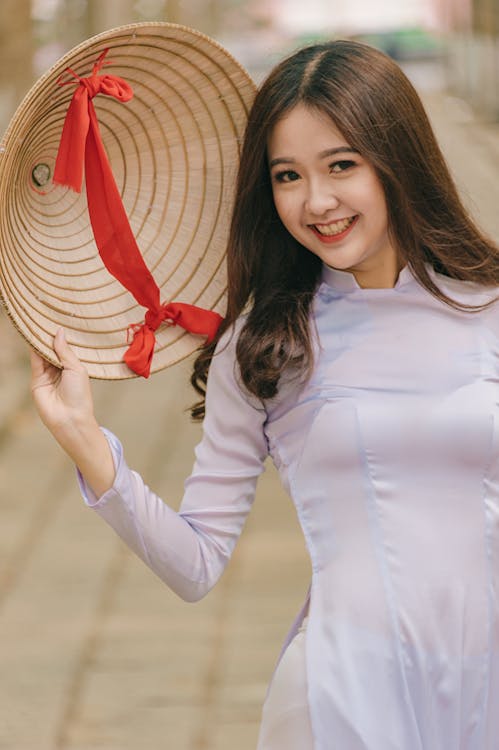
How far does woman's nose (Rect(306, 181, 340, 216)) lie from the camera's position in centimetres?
197

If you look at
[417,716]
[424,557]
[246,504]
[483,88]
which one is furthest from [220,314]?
[483,88]

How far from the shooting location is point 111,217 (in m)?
2.09

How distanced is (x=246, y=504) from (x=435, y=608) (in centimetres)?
31

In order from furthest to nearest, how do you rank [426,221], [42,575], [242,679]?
[42,575] < [242,679] < [426,221]

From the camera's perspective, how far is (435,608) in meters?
1.96

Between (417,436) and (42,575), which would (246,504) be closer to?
(417,436)

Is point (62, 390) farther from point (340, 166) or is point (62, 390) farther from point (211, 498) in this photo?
point (340, 166)

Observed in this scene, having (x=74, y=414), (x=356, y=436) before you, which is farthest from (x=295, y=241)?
(x=74, y=414)

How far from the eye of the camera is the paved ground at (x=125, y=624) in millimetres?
3904

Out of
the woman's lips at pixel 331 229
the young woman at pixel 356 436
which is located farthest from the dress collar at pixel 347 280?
the woman's lips at pixel 331 229

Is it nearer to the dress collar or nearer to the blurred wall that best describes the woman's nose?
the dress collar

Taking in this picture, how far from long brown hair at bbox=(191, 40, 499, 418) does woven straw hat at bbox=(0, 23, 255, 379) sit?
7cm

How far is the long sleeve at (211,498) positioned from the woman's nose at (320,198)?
247 millimetres

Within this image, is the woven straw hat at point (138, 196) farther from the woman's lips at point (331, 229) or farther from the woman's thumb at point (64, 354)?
the woman's lips at point (331, 229)
